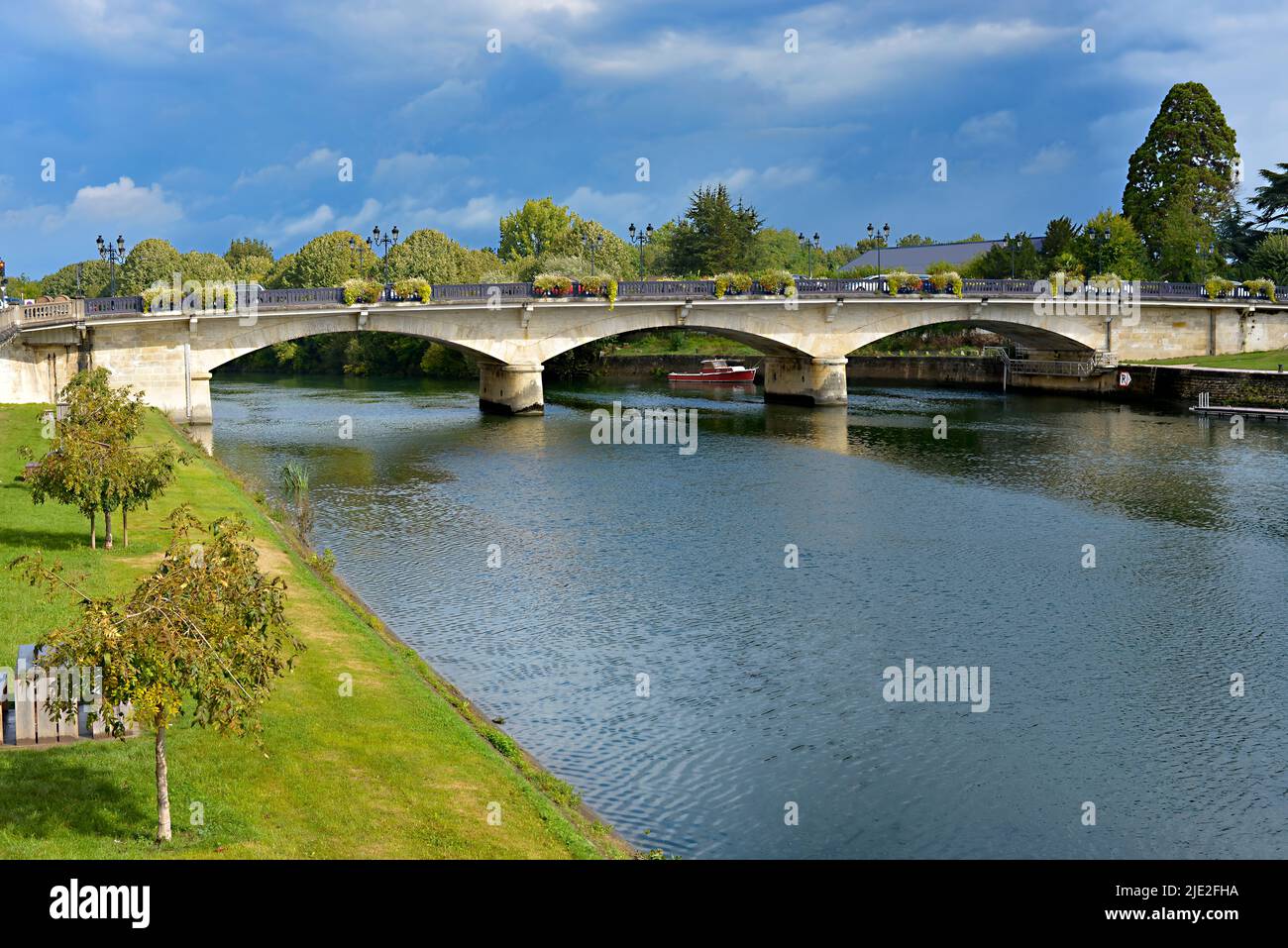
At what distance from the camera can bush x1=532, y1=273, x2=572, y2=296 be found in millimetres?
67250

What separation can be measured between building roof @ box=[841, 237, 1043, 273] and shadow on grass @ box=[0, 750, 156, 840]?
133 metres

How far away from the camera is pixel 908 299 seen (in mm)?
75688

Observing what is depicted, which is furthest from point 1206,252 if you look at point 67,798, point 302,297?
point 67,798

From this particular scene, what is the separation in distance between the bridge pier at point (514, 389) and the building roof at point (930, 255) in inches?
3101

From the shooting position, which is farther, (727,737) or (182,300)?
(182,300)

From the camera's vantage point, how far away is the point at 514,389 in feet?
231

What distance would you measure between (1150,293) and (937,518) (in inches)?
2053

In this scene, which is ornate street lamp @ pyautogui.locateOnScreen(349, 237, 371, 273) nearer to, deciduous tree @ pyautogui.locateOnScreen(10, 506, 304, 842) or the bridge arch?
the bridge arch

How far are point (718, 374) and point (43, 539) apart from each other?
7852 cm

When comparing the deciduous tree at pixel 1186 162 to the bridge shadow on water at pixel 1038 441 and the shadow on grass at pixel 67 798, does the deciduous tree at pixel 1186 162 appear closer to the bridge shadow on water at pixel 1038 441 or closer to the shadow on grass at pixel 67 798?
the bridge shadow on water at pixel 1038 441

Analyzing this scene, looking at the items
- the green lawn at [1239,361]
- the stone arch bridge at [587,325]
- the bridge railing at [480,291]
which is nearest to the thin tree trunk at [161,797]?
the stone arch bridge at [587,325]

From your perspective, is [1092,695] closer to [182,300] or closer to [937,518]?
[937,518]

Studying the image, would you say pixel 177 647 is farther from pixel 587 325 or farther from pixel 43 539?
pixel 587 325
